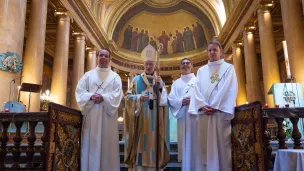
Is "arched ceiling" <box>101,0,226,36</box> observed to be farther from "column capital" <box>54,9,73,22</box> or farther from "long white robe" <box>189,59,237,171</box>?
"long white robe" <box>189,59,237,171</box>

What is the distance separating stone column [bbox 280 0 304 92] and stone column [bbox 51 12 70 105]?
9850mm

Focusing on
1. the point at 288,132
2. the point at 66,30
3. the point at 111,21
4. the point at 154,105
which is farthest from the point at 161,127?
the point at 111,21

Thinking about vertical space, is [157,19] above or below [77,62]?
above

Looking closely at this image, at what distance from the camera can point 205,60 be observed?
2308cm

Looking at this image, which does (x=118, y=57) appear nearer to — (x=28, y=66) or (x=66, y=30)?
(x=66, y=30)

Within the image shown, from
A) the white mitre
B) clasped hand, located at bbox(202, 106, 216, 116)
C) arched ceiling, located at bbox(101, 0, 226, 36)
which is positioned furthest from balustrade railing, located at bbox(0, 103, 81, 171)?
arched ceiling, located at bbox(101, 0, 226, 36)

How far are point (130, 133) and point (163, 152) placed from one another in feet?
2.13

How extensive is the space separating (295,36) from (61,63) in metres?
10.3

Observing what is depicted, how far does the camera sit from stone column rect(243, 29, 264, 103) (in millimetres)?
14211

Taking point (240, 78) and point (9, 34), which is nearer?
point (9, 34)

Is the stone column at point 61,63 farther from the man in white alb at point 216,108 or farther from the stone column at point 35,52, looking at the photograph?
the man in white alb at point 216,108

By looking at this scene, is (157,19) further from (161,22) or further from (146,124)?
(146,124)

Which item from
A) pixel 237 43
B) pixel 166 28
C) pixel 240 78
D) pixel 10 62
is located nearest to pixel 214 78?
pixel 10 62

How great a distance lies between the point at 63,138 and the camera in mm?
3584
